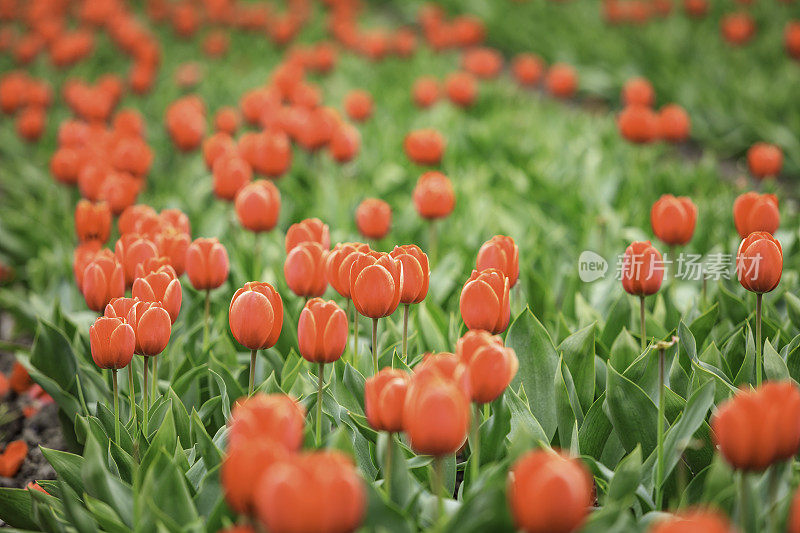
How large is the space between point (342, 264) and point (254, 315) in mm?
235

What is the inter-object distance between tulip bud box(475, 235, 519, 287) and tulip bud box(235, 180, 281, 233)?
0.88 meters

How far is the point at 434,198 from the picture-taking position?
2557mm

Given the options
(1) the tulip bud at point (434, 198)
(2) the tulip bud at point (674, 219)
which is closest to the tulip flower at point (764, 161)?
(2) the tulip bud at point (674, 219)

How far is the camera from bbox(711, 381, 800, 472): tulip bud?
1.06 metres

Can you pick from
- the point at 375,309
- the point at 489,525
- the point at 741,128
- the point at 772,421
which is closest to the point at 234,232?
the point at 375,309

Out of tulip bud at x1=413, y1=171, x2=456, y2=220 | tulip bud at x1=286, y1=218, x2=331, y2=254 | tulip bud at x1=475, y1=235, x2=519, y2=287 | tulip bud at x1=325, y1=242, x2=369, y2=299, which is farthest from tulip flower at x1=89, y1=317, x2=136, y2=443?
Result: tulip bud at x1=413, y1=171, x2=456, y2=220

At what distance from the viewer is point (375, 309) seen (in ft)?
5.10

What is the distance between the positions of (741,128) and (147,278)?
4634mm

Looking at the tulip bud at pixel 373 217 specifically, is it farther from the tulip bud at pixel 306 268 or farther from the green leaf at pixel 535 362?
the green leaf at pixel 535 362

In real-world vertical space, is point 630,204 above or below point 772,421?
below

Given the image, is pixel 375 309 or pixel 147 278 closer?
pixel 375 309

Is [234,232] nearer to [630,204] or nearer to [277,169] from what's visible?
[277,169]

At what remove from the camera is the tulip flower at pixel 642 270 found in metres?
1.77

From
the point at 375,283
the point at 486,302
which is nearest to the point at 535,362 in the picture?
the point at 486,302
